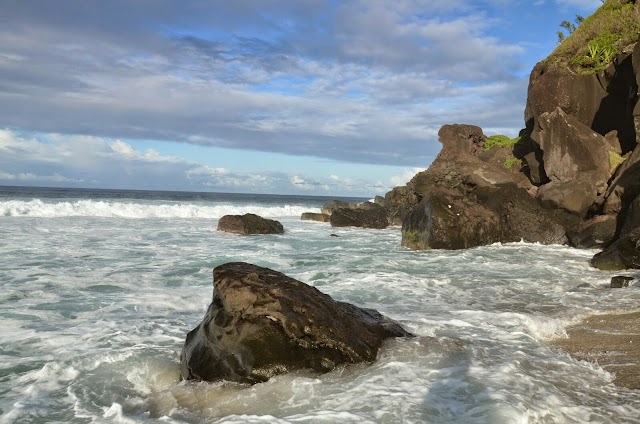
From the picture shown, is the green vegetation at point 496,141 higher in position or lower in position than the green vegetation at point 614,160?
higher

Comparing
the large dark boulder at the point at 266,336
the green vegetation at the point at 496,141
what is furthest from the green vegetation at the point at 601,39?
the large dark boulder at the point at 266,336

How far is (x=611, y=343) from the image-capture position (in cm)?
633

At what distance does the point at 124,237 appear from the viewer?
66.2 ft

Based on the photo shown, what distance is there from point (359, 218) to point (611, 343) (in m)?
23.1

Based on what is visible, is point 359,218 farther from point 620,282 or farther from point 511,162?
point 620,282

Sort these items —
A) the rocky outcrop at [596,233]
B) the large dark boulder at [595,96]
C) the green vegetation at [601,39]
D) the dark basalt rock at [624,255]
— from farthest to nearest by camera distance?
the green vegetation at [601,39], the large dark boulder at [595,96], the rocky outcrop at [596,233], the dark basalt rock at [624,255]

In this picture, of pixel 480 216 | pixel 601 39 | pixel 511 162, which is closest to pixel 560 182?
pixel 480 216

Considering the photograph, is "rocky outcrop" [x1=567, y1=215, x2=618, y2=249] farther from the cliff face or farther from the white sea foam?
the white sea foam

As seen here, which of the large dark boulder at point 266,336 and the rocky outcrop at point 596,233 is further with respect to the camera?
the rocky outcrop at point 596,233

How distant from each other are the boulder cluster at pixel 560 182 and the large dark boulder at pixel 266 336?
9.97 m

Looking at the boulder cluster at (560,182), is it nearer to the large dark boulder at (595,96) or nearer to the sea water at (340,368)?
the large dark boulder at (595,96)

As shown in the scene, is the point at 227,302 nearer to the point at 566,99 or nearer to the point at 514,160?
the point at 566,99

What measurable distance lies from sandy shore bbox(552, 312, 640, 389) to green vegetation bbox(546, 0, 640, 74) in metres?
19.6

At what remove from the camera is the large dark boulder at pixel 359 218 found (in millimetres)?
29125
